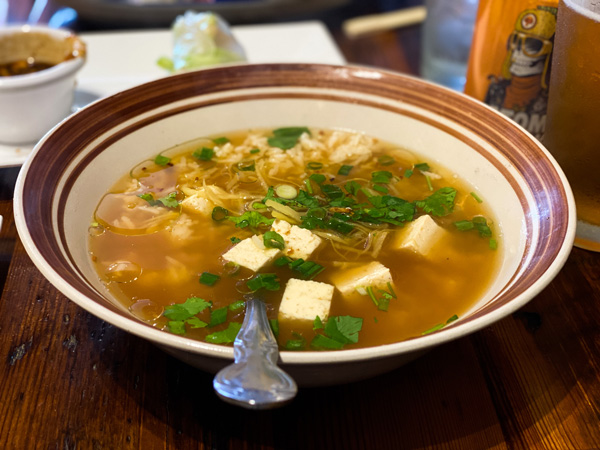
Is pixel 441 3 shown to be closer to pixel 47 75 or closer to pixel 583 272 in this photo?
pixel 583 272

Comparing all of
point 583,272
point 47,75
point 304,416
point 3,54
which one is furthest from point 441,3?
point 304,416

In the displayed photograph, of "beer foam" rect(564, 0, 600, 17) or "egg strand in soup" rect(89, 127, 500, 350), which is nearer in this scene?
"egg strand in soup" rect(89, 127, 500, 350)

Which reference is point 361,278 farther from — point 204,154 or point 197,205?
point 204,154

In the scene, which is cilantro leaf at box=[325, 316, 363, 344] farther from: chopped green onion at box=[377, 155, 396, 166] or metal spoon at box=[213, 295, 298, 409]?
chopped green onion at box=[377, 155, 396, 166]

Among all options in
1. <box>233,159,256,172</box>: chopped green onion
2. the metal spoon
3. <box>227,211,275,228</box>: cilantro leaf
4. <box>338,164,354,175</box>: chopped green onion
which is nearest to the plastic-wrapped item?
<box>233,159,256,172</box>: chopped green onion

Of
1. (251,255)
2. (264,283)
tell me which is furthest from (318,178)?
(264,283)

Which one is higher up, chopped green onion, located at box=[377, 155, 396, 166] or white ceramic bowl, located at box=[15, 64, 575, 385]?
white ceramic bowl, located at box=[15, 64, 575, 385]

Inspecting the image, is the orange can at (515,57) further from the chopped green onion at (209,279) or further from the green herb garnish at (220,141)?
the chopped green onion at (209,279)

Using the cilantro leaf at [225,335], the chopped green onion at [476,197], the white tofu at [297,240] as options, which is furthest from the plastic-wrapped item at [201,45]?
the cilantro leaf at [225,335]
